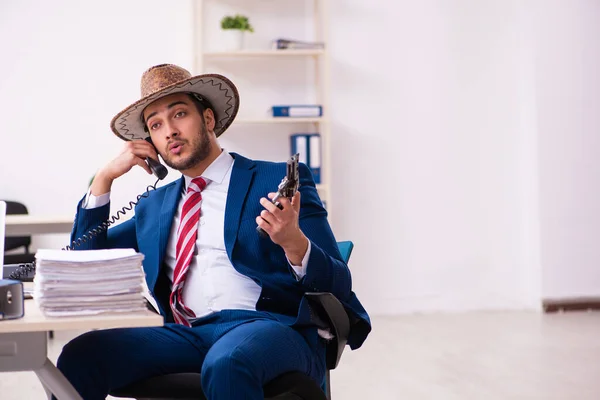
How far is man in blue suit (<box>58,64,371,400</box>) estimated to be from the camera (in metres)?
1.79

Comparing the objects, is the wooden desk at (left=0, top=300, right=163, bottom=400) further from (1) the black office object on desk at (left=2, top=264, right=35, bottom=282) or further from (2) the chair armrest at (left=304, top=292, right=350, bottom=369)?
(2) the chair armrest at (left=304, top=292, right=350, bottom=369)

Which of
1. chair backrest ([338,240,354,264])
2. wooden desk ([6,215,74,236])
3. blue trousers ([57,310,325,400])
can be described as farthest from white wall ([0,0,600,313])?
blue trousers ([57,310,325,400])

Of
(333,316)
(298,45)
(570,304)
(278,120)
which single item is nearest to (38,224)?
(278,120)

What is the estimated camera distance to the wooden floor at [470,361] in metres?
3.46

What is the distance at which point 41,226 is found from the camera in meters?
4.18

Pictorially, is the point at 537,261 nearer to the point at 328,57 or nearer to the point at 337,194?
the point at 337,194

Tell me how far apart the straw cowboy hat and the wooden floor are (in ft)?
5.22

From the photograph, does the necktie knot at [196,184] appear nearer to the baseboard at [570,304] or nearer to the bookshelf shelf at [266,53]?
the bookshelf shelf at [266,53]

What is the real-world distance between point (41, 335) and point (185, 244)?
0.64 meters

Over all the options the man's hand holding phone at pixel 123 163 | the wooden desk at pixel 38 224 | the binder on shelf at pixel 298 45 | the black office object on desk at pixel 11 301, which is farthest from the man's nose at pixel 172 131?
the binder on shelf at pixel 298 45

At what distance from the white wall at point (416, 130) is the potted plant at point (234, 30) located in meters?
0.23

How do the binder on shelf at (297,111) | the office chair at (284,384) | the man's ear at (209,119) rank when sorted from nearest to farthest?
1. the office chair at (284,384)
2. the man's ear at (209,119)
3. the binder on shelf at (297,111)

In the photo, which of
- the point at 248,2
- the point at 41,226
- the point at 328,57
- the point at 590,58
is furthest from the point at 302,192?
the point at 590,58

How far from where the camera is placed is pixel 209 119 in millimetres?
2320
